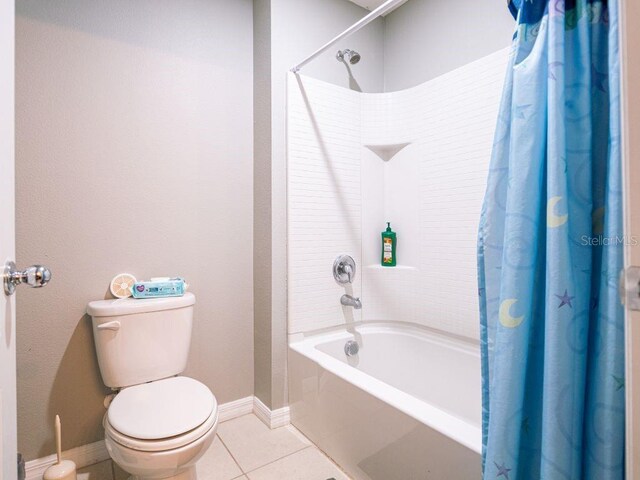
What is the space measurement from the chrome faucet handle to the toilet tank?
2.84 feet

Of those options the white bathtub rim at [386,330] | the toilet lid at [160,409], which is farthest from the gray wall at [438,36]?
the toilet lid at [160,409]

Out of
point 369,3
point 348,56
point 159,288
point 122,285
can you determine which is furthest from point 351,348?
point 369,3

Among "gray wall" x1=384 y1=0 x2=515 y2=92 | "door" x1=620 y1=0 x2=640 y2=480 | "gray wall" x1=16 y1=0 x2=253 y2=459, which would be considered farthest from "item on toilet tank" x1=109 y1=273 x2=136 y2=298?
"gray wall" x1=384 y1=0 x2=515 y2=92

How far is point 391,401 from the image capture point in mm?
1341

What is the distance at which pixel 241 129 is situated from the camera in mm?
2055

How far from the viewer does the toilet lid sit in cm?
122

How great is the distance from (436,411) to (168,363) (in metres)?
1.18

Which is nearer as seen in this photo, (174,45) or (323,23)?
(174,45)

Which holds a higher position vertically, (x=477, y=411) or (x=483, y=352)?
(x=483, y=352)

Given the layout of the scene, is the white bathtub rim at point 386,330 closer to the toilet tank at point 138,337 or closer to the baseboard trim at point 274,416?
the baseboard trim at point 274,416

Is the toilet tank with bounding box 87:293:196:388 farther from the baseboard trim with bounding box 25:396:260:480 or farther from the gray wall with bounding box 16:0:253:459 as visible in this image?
→ the baseboard trim with bounding box 25:396:260:480

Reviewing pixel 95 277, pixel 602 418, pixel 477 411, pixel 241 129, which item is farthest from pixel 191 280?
pixel 602 418

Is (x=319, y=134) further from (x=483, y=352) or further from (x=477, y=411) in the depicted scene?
(x=477, y=411)

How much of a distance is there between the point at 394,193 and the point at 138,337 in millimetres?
1658
